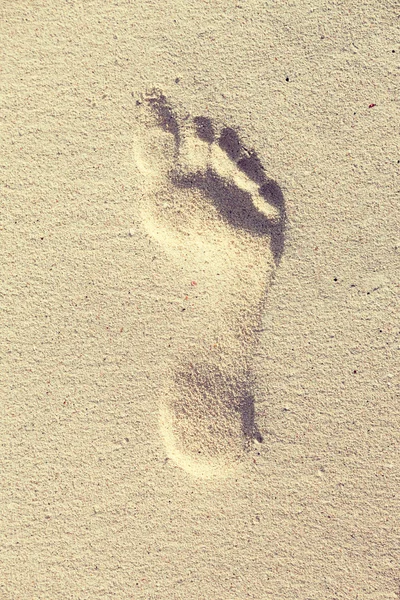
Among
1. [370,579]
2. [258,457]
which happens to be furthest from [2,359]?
[370,579]

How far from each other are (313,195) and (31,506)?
1.25 meters

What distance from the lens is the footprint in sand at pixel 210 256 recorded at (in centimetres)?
163

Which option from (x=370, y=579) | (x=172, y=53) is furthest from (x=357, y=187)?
(x=370, y=579)

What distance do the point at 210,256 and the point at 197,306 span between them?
15 cm

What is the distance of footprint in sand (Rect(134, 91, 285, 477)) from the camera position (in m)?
1.63

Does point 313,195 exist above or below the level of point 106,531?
above

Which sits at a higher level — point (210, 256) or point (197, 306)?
point (210, 256)

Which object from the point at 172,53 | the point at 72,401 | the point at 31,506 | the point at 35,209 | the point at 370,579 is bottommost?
the point at 31,506

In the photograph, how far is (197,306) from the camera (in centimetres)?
165

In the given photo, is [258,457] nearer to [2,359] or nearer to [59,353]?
[59,353]

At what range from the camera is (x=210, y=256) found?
1643 millimetres

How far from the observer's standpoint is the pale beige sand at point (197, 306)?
164 centimetres

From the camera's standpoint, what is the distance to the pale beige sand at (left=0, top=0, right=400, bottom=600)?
5.37 ft

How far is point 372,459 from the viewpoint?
166 cm
